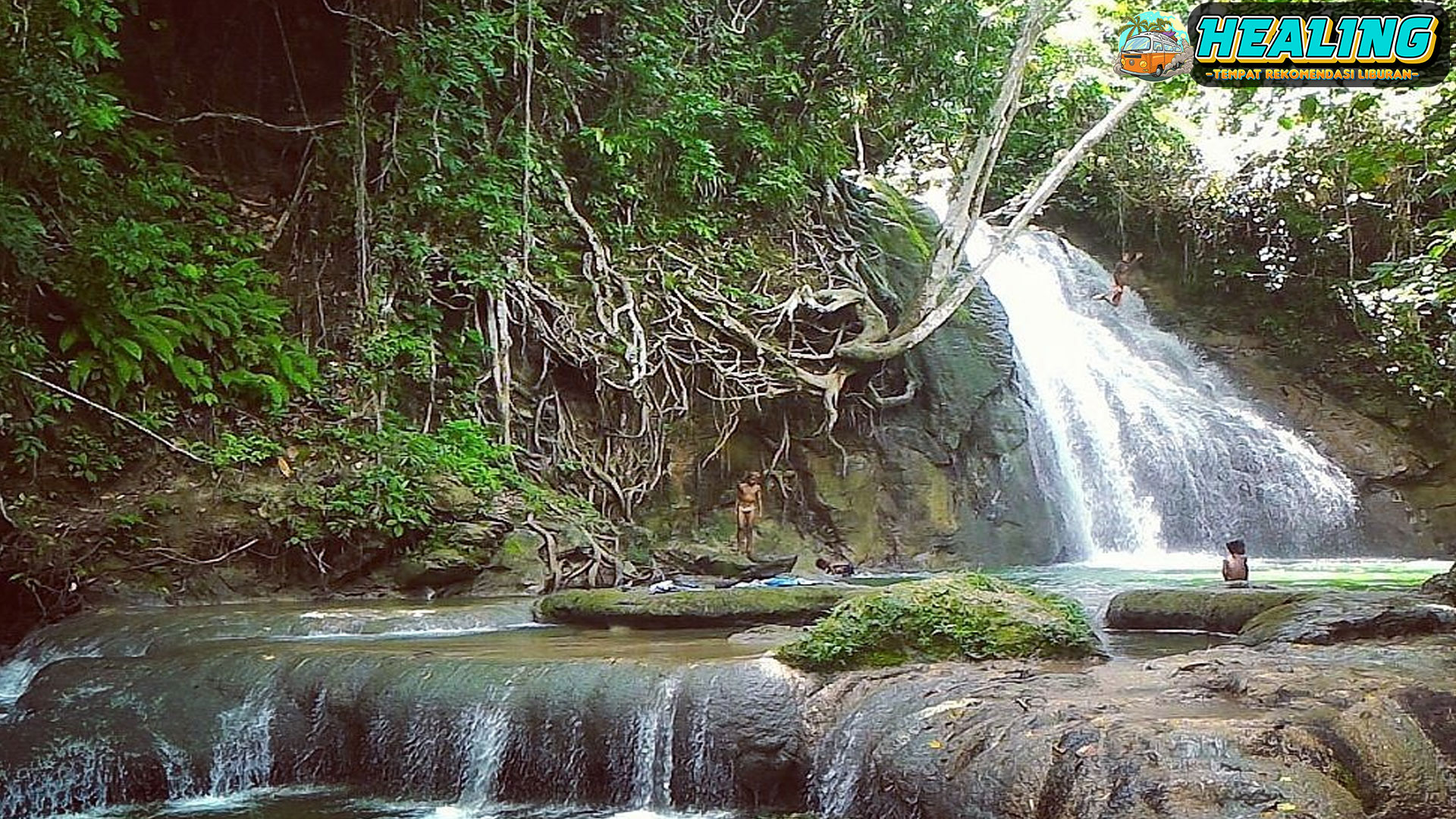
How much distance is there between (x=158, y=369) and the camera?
9.74 meters

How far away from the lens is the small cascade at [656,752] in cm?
545

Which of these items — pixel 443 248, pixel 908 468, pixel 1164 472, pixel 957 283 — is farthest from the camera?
pixel 1164 472

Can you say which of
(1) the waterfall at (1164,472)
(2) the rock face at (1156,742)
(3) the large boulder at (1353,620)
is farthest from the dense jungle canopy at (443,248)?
(2) the rock face at (1156,742)

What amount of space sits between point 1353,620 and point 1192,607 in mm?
1739

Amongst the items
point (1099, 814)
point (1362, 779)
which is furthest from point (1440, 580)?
point (1099, 814)

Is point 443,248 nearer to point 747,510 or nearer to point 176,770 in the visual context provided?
point 747,510

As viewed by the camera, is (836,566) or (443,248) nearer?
(443,248)

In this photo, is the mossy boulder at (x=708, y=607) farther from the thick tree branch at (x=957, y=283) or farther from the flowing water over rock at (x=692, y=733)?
the thick tree branch at (x=957, y=283)

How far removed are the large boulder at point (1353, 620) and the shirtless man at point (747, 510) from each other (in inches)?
285

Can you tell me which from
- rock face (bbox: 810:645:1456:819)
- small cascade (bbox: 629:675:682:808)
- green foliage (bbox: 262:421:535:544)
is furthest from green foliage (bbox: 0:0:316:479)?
→ rock face (bbox: 810:645:1456:819)

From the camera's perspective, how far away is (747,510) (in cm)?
1339

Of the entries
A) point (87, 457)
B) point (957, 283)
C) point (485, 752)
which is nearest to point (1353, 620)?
point (485, 752)

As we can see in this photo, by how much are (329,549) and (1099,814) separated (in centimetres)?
747

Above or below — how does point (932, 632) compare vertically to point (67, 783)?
above
